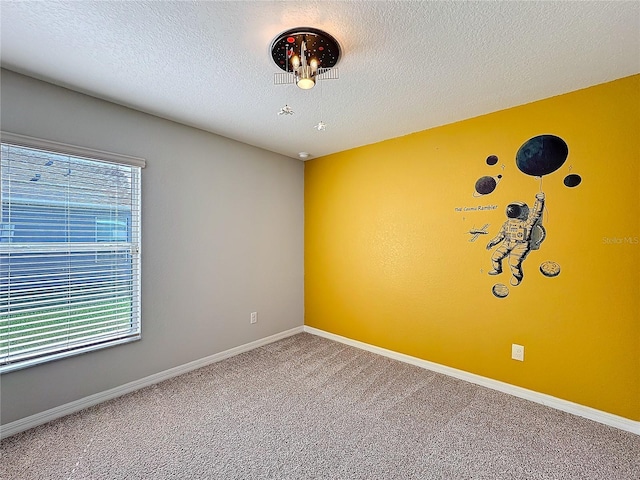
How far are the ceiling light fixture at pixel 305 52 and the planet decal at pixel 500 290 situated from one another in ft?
7.05

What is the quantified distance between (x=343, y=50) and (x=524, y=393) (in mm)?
2833

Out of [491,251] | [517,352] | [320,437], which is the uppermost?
[491,251]

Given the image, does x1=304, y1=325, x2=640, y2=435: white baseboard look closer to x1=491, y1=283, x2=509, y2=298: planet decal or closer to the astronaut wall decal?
x1=491, y1=283, x2=509, y2=298: planet decal

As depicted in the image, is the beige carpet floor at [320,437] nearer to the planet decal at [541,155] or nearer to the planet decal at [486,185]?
the planet decal at [486,185]

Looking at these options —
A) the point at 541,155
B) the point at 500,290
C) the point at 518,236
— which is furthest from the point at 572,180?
the point at 500,290

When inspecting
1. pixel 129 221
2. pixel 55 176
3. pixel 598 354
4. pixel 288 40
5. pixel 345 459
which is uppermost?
pixel 288 40

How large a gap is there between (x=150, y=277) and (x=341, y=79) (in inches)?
87.5

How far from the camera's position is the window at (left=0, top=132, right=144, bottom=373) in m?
1.93

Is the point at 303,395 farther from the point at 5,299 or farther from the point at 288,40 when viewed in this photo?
the point at 288,40

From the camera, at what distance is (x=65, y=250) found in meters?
2.14

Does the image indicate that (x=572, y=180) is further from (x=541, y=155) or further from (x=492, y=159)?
(x=492, y=159)

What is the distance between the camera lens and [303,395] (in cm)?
241

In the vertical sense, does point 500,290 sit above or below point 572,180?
below

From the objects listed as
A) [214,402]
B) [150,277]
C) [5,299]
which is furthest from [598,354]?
[5,299]
